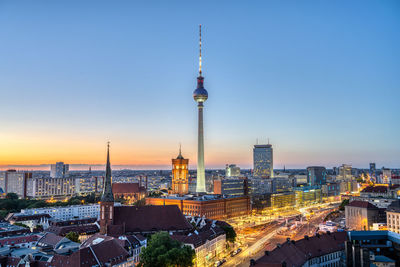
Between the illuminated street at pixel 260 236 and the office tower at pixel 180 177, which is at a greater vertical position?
the office tower at pixel 180 177

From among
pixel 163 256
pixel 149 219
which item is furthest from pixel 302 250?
pixel 149 219

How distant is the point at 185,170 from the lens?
197750 mm

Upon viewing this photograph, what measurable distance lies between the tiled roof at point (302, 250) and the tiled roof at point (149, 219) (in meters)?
29.5

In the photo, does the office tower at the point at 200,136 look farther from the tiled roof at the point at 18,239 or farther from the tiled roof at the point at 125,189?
the tiled roof at the point at 18,239

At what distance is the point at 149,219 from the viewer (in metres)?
78.6

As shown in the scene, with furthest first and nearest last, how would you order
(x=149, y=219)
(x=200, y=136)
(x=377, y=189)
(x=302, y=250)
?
(x=200, y=136) → (x=377, y=189) → (x=149, y=219) → (x=302, y=250)

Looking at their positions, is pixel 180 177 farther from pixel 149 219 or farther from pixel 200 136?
pixel 149 219

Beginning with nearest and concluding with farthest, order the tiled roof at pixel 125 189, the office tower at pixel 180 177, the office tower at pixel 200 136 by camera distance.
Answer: the office tower at pixel 200 136, the office tower at pixel 180 177, the tiled roof at pixel 125 189

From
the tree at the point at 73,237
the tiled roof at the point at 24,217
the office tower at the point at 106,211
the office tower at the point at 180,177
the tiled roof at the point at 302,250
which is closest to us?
the tiled roof at the point at 302,250

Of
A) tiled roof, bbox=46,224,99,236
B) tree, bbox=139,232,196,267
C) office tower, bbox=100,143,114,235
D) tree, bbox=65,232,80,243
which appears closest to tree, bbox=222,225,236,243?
office tower, bbox=100,143,114,235

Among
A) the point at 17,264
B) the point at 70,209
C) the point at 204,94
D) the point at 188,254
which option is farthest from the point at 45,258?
the point at 204,94

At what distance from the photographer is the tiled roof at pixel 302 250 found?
47250mm

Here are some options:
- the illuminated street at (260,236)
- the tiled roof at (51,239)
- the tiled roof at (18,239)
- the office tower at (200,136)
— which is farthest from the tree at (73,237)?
the office tower at (200,136)

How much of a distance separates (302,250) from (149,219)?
36169mm
